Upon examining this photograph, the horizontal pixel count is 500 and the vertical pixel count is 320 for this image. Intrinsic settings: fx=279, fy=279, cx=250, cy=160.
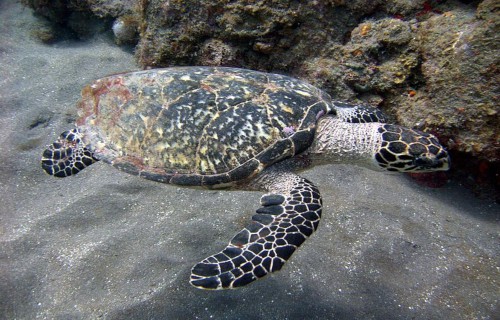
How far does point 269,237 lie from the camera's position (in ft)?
8.00

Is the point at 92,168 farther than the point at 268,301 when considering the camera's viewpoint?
Yes

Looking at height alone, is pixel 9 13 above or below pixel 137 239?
above

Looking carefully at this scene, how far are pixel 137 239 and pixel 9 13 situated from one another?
7872 millimetres

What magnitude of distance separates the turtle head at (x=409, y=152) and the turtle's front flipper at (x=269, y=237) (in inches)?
35.7

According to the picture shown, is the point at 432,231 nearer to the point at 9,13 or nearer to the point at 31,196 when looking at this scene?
the point at 31,196

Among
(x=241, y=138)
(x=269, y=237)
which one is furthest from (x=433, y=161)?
(x=241, y=138)

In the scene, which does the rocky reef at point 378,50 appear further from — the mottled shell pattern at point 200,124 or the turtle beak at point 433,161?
the mottled shell pattern at point 200,124

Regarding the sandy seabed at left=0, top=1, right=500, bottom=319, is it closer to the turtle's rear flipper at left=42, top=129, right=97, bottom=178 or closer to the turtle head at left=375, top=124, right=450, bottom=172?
the turtle's rear flipper at left=42, top=129, right=97, bottom=178

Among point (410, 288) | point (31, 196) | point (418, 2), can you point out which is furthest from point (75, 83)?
point (410, 288)

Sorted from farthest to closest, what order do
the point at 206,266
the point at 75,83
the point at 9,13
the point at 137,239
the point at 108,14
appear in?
the point at 9,13, the point at 108,14, the point at 75,83, the point at 137,239, the point at 206,266

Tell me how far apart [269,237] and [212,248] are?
95cm

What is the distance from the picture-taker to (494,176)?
3.68 meters

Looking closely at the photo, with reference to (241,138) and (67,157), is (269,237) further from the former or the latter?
(67,157)

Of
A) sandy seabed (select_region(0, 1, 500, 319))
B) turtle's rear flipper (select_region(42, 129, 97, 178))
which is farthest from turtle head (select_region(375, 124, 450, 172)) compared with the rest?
turtle's rear flipper (select_region(42, 129, 97, 178))
